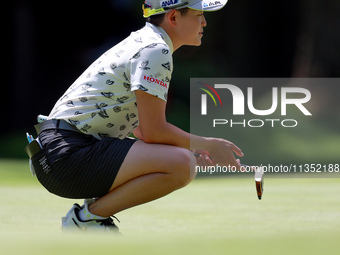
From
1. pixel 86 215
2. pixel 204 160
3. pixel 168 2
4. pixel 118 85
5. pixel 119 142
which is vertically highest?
pixel 168 2

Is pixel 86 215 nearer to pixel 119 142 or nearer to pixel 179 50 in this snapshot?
pixel 119 142

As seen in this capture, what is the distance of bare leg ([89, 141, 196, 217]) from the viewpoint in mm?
2180

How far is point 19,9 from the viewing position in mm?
6531

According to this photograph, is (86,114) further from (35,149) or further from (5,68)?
(5,68)

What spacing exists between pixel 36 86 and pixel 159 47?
4.47m

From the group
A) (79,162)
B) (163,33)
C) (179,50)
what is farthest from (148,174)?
(179,50)

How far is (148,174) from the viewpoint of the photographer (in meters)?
2.20

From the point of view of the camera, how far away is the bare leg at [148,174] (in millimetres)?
2180

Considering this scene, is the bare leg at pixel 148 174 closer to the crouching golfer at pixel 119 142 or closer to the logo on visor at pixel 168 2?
the crouching golfer at pixel 119 142

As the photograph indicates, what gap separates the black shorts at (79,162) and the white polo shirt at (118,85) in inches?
2.9

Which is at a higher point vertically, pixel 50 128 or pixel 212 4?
pixel 212 4

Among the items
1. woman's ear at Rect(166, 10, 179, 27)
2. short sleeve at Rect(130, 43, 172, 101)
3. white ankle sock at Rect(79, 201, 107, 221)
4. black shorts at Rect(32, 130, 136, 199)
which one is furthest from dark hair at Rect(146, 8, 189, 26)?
white ankle sock at Rect(79, 201, 107, 221)

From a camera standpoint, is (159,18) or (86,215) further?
(159,18)

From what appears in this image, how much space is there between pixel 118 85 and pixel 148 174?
351 millimetres
